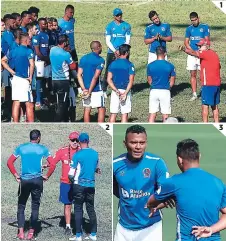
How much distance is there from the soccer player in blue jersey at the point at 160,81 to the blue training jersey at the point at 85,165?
253cm

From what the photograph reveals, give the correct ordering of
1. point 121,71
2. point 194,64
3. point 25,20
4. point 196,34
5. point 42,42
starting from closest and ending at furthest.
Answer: point 121,71 → point 42,42 → point 25,20 → point 196,34 → point 194,64

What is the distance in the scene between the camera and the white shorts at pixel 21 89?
41.7 ft

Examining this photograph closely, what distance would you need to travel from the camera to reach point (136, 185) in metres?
9.12

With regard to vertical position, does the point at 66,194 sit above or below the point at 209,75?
below

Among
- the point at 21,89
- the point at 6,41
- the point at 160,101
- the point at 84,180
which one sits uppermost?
the point at 6,41

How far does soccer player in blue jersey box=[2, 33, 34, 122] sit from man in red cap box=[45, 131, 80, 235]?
2.02 meters

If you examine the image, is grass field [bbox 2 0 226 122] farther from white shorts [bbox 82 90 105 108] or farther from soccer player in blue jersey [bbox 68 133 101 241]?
soccer player in blue jersey [bbox 68 133 101 241]

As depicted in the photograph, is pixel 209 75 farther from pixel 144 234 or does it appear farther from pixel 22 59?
pixel 144 234

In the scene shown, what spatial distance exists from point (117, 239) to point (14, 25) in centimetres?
600

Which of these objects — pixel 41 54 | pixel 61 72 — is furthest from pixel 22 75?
pixel 41 54

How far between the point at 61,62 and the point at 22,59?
0.53m

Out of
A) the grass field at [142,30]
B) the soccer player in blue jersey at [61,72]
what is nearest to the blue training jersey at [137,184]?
the soccer player in blue jersey at [61,72]

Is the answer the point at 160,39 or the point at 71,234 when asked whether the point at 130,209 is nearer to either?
the point at 71,234

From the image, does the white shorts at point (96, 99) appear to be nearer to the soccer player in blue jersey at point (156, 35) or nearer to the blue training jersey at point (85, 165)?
the blue training jersey at point (85, 165)
